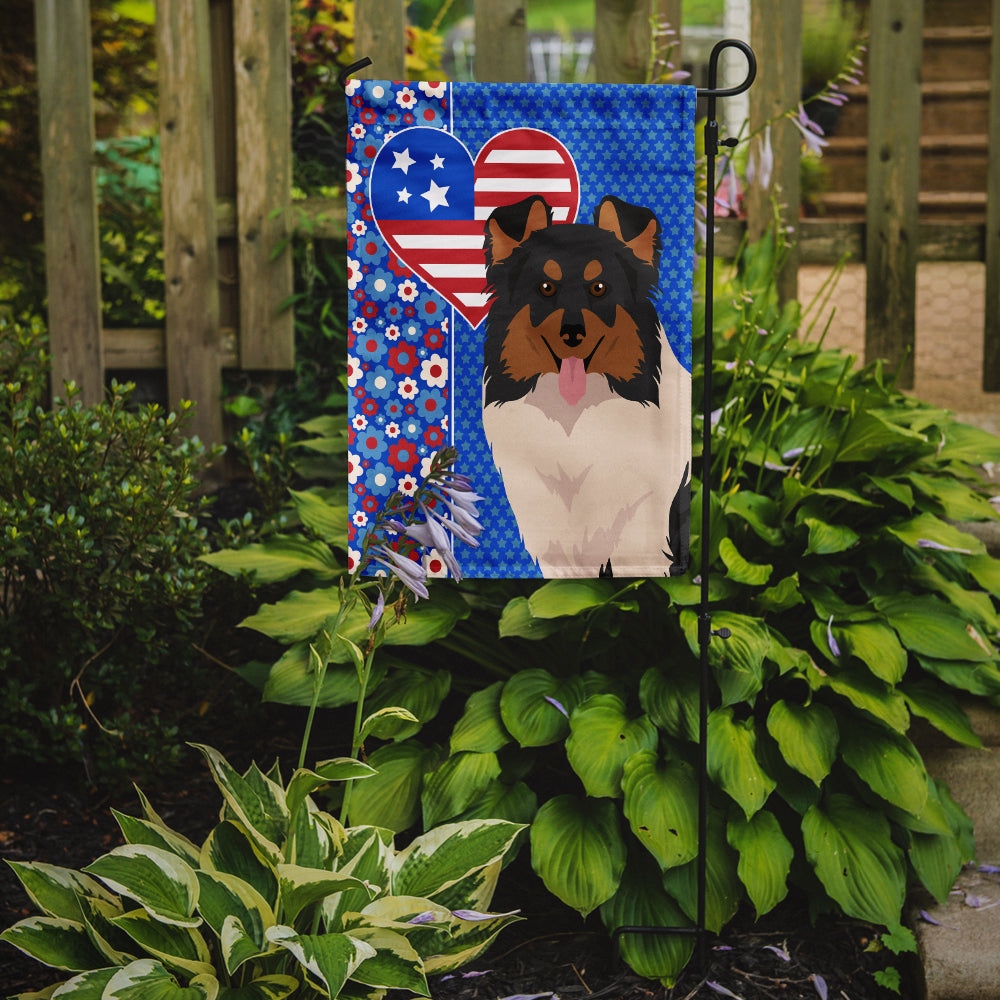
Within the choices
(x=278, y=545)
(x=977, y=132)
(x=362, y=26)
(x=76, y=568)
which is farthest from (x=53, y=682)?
(x=977, y=132)

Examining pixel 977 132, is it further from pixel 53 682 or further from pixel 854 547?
pixel 53 682

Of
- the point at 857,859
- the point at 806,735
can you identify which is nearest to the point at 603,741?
the point at 806,735

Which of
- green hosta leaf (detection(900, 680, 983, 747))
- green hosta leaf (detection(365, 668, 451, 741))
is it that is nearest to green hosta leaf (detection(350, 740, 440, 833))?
green hosta leaf (detection(365, 668, 451, 741))

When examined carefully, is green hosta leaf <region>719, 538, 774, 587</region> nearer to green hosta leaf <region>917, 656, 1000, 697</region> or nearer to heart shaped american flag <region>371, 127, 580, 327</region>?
green hosta leaf <region>917, 656, 1000, 697</region>

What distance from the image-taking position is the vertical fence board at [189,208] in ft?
10.5

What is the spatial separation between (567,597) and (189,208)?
208cm

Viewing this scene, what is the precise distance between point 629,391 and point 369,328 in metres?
0.49

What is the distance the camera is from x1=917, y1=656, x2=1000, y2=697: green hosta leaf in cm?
211

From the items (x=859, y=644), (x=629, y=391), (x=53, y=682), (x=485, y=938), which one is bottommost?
(x=485, y=938)

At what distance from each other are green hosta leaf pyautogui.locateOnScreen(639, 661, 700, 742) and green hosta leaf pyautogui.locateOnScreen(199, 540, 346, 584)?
0.82 meters

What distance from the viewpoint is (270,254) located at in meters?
3.32

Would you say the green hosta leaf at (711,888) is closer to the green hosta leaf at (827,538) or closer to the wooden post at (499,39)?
the green hosta leaf at (827,538)

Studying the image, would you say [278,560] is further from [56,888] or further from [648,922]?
[648,922]

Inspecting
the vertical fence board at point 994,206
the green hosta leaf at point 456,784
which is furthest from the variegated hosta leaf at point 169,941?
the vertical fence board at point 994,206
